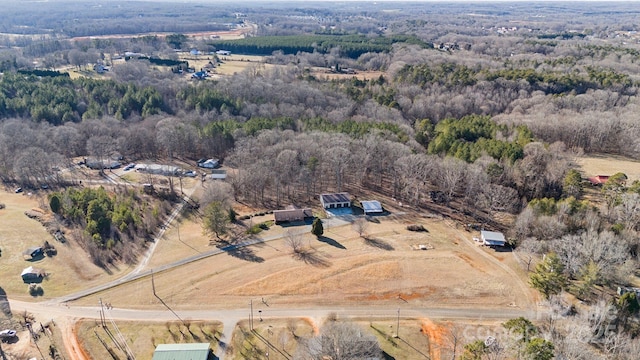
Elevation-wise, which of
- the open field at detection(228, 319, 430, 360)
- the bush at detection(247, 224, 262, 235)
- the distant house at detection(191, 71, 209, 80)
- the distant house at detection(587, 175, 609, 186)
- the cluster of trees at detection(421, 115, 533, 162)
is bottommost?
the open field at detection(228, 319, 430, 360)

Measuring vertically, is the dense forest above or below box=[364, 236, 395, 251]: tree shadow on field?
above

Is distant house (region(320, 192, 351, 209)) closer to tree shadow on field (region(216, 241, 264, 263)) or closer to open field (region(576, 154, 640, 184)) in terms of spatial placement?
tree shadow on field (region(216, 241, 264, 263))

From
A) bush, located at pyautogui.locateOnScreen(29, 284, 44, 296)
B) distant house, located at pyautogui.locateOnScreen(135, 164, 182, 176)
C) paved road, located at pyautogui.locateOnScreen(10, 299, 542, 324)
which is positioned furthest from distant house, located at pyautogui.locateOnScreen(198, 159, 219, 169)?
paved road, located at pyautogui.locateOnScreen(10, 299, 542, 324)

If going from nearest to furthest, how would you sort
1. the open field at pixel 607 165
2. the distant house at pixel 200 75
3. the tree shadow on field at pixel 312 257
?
1. the tree shadow on field at pixel 312 257
2. the open field at pixel 607 165
3. the distant house at pixel 200 75

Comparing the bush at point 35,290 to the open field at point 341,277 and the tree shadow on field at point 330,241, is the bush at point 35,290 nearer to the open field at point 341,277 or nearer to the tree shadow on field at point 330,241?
the open field at point 341,277

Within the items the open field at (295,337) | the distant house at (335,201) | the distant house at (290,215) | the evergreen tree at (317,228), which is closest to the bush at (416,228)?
the distant house at (335,201)

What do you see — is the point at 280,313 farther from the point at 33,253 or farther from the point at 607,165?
the point at 607,165

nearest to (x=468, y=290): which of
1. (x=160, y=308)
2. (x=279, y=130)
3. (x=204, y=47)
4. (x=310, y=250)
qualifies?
(x=310, y=250)

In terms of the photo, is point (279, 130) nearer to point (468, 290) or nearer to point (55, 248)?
point (55, 248)
